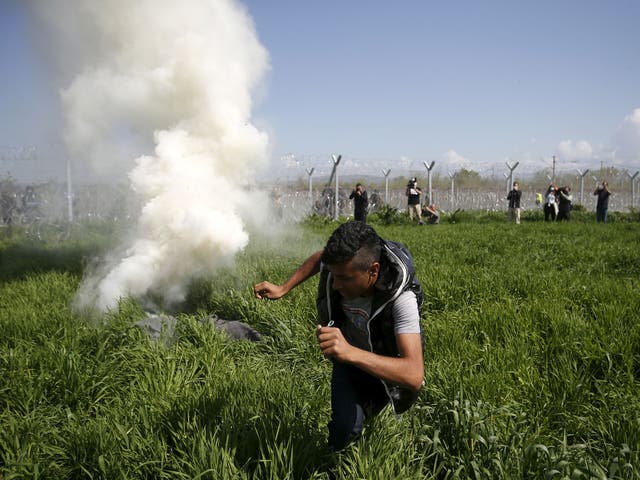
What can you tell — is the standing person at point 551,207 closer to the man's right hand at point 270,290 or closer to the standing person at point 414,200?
the standing person at point 414,200

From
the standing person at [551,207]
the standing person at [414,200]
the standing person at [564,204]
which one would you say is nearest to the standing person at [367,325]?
the standing person at [414,200]

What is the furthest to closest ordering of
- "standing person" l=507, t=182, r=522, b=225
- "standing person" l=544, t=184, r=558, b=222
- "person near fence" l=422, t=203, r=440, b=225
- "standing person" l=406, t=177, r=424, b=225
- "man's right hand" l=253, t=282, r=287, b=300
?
"person near fence" l=422, t=203, r=440, b=225 < "standing person" l=544, t=184, r=558, b=222 < "standing person" l=507, t=182, r=522, b=225 < "standing person" l=406, t=177, r=424, b=225 < "man's right hand" l=253, t=282, r=287, b=300

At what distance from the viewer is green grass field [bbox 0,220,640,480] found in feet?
8.44

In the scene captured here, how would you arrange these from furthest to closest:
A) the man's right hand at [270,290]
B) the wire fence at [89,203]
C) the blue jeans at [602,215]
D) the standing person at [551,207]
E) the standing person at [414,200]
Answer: the standing person at [551,207] → the standing person at [414,200] → the blue jeans at [602,215] → the wire fence at [89,203] → the man's right hand at [270,290]

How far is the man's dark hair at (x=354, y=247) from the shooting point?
223cm

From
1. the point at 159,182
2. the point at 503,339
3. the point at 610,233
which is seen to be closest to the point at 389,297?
the point at 503,339

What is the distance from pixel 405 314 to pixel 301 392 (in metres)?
1.52

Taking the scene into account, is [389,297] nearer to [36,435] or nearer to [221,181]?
[36,435]

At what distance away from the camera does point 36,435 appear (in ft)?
9.39

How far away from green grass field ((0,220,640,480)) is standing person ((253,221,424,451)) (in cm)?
24

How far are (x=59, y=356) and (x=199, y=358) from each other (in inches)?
42.4

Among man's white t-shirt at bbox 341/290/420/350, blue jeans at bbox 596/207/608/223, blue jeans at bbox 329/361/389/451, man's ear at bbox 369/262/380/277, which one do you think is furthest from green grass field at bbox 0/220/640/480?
blue jeans at bbox 596/207/608/223

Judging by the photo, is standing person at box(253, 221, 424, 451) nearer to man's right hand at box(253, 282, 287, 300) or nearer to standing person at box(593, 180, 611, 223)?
man's right hand at box(253, 282, 287, 300)

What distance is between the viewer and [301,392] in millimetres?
3453
